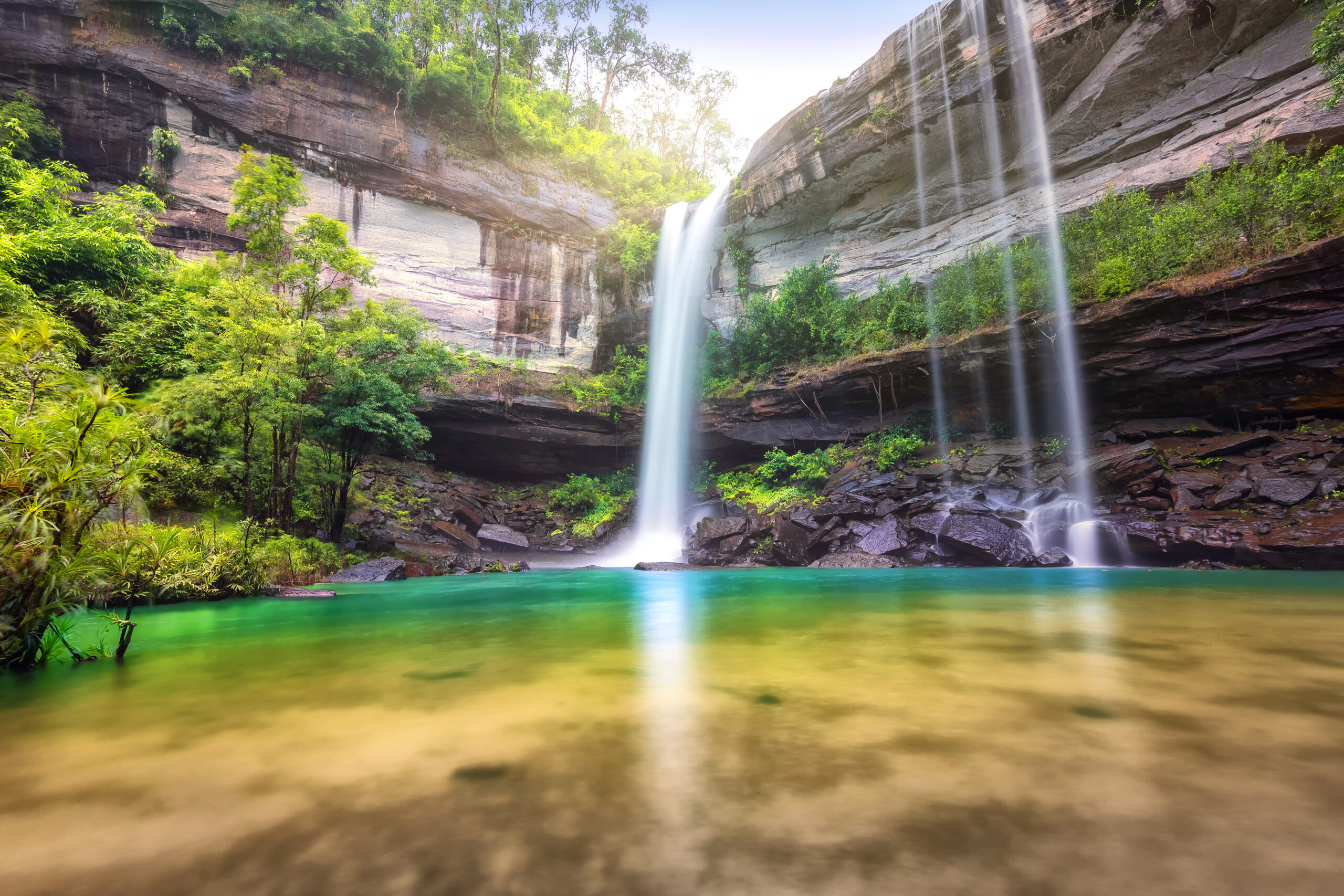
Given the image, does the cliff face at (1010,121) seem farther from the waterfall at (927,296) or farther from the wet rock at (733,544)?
the wet rock at (733,544)

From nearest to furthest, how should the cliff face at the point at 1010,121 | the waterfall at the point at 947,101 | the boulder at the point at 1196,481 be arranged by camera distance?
1. the boulder at the point at 1196,481
2. the cliff face at the point at 1010,121
3. the waterfall at the point at 947,101

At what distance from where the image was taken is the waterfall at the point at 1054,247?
13555 mm

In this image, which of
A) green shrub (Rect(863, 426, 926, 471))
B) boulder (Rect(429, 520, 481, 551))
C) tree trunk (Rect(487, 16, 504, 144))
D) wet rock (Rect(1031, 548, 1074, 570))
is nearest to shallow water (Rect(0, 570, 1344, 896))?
wet rock (Rect(1031, 548, 1074, 570))

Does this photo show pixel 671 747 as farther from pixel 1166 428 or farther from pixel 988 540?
pixel 1166 428

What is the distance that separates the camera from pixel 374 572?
11297 millimetres

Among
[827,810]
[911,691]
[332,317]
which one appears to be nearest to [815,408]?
[332,317]

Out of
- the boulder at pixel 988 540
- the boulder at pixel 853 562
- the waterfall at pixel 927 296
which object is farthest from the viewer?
the waterfall at pixel 927 296

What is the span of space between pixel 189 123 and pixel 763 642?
1034 inches

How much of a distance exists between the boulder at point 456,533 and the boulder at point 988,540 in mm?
13595

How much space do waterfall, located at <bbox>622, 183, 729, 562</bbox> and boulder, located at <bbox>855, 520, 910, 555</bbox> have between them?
780 centimetres

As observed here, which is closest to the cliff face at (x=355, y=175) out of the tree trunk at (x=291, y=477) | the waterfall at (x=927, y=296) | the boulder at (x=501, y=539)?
the boulder at (x=501, y=539)

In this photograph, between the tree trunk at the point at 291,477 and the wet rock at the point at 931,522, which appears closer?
the tree trunk at the point at 291,477

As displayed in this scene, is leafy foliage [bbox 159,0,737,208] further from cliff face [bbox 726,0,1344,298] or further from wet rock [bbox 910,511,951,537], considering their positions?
wet rock [bbox 910,511,951,537]

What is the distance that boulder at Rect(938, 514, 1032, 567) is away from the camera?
1140 centimetres
